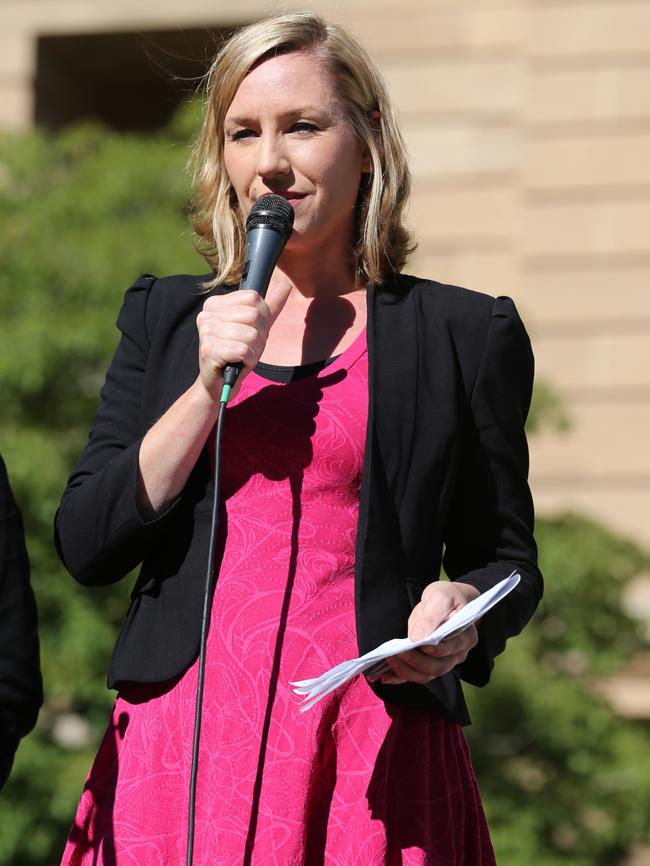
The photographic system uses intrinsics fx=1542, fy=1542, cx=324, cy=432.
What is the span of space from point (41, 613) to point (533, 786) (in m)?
2.29

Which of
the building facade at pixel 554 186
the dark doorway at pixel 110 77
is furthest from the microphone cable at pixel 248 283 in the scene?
the dark doorway at pixel 110 77

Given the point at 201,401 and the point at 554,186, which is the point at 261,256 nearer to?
the point at 201,401

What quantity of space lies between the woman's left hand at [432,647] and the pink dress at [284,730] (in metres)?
0.14

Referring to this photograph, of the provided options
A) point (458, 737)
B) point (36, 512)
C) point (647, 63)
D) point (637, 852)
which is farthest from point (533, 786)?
point (647, 63)

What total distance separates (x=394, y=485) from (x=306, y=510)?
150 mm

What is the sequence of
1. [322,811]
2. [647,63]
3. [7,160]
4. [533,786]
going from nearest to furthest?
[322,811] < [533,786] < [7,160] < [647,63]

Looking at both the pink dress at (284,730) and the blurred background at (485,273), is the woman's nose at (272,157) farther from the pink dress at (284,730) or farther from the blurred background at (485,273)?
the blurred background at (485,273)

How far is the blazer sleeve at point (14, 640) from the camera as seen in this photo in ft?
8.54

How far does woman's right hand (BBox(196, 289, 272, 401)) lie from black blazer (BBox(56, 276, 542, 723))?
0.76 feet

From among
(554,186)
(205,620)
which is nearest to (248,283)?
(205,620)

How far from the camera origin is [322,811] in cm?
238

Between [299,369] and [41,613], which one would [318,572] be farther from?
[41,613]

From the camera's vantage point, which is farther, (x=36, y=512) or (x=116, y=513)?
(x=36, y=512)

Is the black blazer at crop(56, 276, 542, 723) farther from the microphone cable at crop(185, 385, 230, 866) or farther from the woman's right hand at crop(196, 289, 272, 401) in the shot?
the woman's right hand at crop(196, 289, 272, 401)
